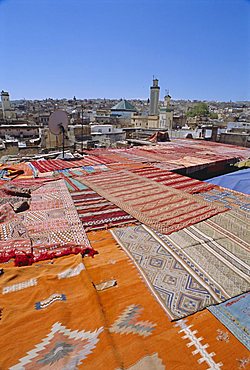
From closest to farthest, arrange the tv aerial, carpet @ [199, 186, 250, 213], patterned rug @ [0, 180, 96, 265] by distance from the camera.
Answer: patterned rug @ [0, 180, 96, 265]
carpet @ [199, 186, 250, 213]
the tv aerial

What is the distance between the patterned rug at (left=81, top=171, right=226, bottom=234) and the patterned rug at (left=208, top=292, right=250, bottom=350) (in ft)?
3.11

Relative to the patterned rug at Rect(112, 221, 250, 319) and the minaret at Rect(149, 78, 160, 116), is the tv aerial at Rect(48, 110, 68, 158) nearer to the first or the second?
the patterned rug at Rect(112, 221, 250, 319)

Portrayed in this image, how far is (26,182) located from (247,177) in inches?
165

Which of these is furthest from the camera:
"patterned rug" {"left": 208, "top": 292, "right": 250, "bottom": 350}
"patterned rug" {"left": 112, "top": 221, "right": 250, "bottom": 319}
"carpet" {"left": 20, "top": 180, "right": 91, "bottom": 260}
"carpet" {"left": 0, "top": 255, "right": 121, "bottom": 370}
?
"carpet" {"left": 20, "top": 180, "right": 91, "bottom": 260}

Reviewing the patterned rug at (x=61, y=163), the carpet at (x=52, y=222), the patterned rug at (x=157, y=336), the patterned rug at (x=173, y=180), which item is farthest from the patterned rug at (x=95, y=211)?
the patterned rug at (x=61, y=163)

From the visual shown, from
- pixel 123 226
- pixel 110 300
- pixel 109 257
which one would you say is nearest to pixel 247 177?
pixel 123 226

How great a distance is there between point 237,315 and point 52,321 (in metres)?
1.15

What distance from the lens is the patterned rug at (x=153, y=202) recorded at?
9.11 ft

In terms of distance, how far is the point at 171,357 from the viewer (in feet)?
4.20

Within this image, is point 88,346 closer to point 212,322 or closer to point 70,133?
point 212,322

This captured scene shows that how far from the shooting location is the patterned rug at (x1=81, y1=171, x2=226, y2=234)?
278cm

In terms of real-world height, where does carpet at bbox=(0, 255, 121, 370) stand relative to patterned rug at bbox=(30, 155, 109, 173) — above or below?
below

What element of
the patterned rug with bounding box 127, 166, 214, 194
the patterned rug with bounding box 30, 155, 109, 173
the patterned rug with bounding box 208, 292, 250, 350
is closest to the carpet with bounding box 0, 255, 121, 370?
the patterned rug with bounding box 208, 292, 250, 350

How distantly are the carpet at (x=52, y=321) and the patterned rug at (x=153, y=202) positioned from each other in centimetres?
114
